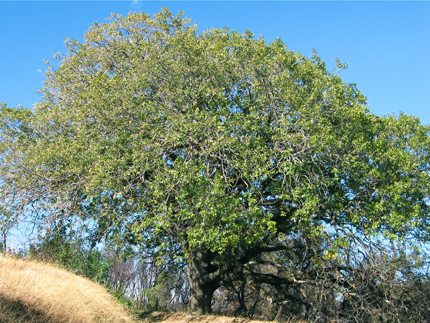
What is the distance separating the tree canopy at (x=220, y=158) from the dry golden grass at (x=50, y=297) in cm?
162

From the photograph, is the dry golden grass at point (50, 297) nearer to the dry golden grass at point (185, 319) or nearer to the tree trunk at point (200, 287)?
the dry golden grass at point (185, 319)

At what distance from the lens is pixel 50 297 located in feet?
33.0

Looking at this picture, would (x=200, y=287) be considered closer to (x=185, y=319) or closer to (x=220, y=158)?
(x=185, y=319)

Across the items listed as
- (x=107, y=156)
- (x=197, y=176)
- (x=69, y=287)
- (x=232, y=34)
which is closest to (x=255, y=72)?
(x=232, y=34)

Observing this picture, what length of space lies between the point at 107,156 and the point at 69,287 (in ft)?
12.6

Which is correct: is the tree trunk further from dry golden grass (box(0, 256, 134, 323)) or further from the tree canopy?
dry golden grass (box(0, 256, 134, 323))

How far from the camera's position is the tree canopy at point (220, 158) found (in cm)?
1119

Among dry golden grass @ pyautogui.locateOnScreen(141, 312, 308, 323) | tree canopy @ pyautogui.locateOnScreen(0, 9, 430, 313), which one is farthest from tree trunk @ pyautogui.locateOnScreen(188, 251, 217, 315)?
dry golden grass @ pyautogui.locateOnScreen(141, 312, 308, 323)

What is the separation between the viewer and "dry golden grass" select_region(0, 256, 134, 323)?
9.35m

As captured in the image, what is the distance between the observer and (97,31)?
15.9m

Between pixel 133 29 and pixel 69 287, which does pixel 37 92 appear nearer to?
pixel 133 29

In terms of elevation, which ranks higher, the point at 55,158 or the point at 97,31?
the point at 97,31


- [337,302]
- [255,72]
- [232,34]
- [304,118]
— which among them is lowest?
[337,302]

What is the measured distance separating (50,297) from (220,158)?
5.75m
